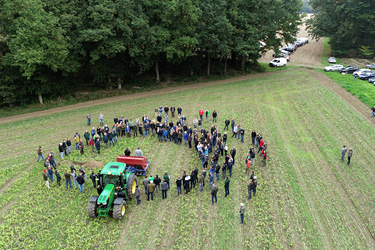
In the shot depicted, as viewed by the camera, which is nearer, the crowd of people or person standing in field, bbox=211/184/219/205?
person standing in field, bbox=211/184/219/205

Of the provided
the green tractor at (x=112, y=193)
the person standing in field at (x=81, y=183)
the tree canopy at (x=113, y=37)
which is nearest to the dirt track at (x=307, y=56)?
the tree canopy at (x=113, y=37)

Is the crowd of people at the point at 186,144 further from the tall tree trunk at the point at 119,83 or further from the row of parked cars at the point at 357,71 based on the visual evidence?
the row of parked cars at the point at 357,71

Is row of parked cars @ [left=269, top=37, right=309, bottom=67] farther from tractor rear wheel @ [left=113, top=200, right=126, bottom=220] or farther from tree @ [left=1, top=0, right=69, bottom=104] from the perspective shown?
tractor rear wheel @ [left=113, top=200, right=126, bottom=220]

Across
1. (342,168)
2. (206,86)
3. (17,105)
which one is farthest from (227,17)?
(17,105)

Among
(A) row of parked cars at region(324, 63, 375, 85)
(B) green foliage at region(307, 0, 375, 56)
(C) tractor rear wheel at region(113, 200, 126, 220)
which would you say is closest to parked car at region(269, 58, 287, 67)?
(A) row of parked cars at region(324, 63, 375, 85)

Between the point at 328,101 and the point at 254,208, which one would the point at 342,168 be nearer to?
the point at 254,208

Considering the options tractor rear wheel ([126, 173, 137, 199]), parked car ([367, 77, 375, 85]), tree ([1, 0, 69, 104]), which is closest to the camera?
tractor rear wheel ([126, 173, 137, 199])
